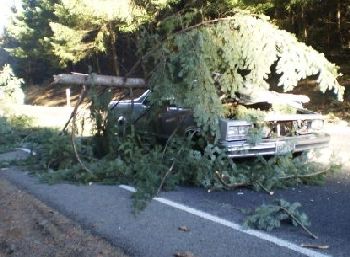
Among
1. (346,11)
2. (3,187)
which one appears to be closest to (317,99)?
(346,11)

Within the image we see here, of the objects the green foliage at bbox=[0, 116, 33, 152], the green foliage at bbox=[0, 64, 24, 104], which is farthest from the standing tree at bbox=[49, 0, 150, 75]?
the green foliage at bbox=[0, 116, 33, 152]

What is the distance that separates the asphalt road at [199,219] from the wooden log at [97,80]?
1766mm

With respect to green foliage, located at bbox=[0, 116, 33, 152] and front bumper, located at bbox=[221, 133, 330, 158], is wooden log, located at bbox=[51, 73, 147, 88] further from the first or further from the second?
green foliage, located at bbox=[0, 116, 33, 152]

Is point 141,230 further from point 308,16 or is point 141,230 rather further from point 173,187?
point 308,16

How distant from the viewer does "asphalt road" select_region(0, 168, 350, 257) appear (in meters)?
5.04

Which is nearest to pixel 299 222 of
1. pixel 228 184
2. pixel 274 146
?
pixel 228 184

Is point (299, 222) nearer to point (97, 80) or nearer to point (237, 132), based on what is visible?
point (237, 132)

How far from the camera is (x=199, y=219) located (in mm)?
6047

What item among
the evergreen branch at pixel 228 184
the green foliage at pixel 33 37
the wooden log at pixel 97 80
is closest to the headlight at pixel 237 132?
the evergreen branch at pixel 228 184

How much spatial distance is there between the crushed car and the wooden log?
32cm

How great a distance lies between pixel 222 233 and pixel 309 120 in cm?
389

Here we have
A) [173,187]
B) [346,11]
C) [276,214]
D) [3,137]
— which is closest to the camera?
[276,214]

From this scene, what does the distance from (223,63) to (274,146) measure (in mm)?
1617

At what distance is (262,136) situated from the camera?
8.00 metres
